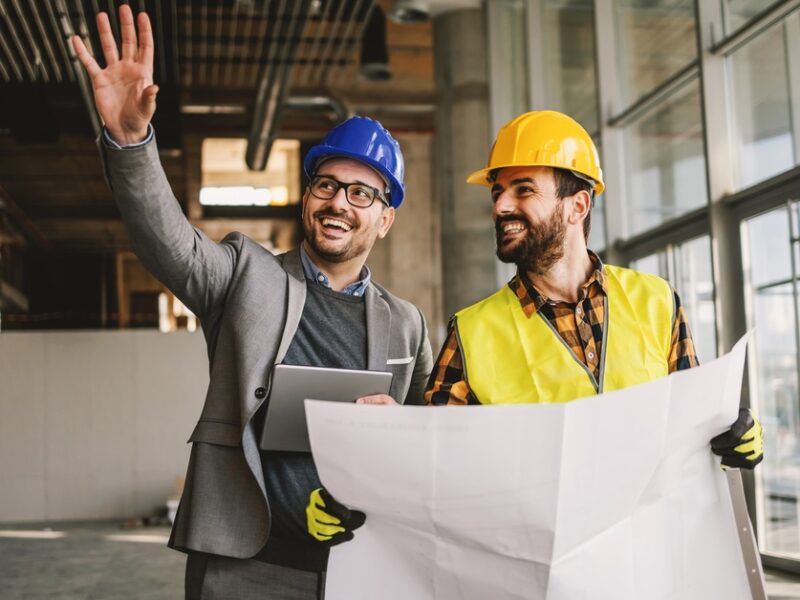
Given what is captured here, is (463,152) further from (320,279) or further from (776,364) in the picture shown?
(320,279)

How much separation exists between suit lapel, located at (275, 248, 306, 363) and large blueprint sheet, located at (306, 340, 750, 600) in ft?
1.77

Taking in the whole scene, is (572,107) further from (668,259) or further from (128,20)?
(128,20)

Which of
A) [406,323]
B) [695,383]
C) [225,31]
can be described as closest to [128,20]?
[406,323]

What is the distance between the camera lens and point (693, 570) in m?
1.52

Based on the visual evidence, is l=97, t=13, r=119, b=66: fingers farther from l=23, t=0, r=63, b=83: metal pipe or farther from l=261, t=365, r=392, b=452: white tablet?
l=23, t=0, r=63, b=83: metal pipe

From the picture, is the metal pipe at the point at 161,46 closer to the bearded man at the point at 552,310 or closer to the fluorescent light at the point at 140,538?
the fluorescent light at the point at 140,538

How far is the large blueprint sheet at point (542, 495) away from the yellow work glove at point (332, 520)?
21 mm

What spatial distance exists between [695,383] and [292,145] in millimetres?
12669

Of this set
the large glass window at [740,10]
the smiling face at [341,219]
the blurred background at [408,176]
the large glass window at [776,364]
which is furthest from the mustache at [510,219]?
the large glass window at [740,10]

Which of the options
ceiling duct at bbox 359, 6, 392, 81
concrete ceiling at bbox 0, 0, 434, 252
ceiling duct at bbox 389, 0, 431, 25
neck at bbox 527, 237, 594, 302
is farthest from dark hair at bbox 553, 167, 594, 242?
ceiling duct at bbox 359, 6, 392, 81

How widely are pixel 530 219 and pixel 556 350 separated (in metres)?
0.27

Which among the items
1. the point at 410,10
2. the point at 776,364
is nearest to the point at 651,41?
the point at 410,10

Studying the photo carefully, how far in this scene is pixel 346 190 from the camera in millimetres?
2145

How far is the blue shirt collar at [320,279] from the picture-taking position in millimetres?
2156
